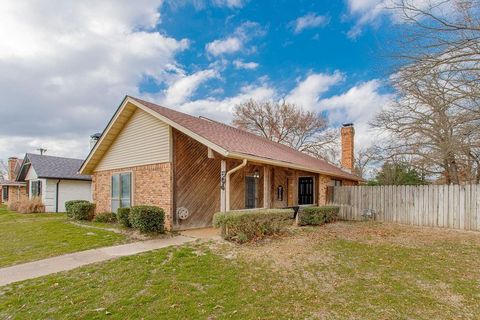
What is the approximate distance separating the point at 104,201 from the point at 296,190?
949 centimetres

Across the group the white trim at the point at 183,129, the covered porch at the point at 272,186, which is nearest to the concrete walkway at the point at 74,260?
the white trim at the point at 183,129

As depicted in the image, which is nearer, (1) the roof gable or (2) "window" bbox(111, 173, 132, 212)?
(1) the roof gable

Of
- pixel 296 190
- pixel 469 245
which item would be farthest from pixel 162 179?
pixel 469 245

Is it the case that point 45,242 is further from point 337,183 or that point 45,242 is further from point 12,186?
point 12,186

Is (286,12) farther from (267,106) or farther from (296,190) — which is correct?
(267,106)

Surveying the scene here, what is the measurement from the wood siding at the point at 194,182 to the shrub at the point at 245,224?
2631 mm

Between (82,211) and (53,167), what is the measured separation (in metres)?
10.0

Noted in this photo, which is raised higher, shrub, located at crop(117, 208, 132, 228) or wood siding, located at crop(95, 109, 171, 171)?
wood siding, located at crop(95, 109, 171, 171)

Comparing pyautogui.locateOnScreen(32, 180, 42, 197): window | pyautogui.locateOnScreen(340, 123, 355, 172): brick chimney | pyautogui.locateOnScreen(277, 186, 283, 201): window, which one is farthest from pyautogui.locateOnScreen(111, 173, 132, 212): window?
pyautogui.locateOnScreen(340, 123, 355, 172): brick chimney

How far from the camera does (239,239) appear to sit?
745cm

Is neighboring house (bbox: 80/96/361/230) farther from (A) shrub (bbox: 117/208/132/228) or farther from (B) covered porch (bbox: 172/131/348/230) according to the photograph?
(A) shrub (bbox: 117/208/132/228)

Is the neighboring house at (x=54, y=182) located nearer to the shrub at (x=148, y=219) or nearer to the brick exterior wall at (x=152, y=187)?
the brick exterior wall at (x=152, y=187)

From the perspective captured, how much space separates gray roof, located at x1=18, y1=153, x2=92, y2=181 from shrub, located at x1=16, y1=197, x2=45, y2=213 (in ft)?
5.85

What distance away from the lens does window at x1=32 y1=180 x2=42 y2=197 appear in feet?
68.9
